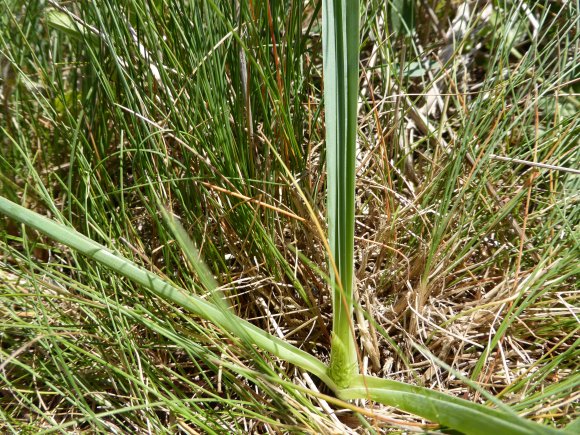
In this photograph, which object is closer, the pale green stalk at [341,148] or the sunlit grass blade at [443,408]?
the sunlit grass blade at [443,408]

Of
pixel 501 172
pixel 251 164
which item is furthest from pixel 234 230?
pixel 501 172

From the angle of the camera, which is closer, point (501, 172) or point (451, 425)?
point (451, 425)

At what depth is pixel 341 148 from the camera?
0.75 meters

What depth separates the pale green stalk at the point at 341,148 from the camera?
2.31 feet

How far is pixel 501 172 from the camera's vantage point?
1.02 m

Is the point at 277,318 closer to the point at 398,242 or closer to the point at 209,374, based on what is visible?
the point at 209,374

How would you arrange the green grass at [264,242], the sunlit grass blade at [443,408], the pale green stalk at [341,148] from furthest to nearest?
the green grass at [264,242], the pale green stalk at [341,148], the sunlit grass blade at [443,408]

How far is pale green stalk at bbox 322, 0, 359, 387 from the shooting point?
2.31ft

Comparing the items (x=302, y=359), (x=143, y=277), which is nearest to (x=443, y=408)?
(x=302, y=359)

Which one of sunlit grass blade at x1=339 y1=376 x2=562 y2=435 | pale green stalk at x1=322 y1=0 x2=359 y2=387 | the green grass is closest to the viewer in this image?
sunlit grass blade at x1=339 y1=376 x2=562 y2=435

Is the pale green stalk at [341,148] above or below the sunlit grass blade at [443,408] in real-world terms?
above

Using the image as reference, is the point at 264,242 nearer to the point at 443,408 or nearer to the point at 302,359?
the point at 302,359

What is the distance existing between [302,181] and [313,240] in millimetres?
99

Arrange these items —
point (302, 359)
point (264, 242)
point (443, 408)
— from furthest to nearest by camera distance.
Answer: point (264, 242), point (302, 359), point (443, 408)
